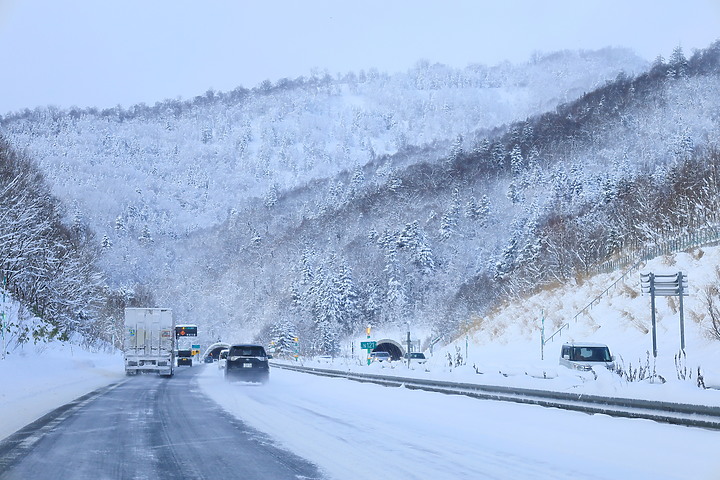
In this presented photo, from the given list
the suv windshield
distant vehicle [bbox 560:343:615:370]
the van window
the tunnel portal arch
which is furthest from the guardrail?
the tunnel portal arch

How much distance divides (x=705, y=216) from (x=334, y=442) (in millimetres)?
42810

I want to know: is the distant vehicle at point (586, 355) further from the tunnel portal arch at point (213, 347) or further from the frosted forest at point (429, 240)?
the tunnel portal arch at point (213, 347)

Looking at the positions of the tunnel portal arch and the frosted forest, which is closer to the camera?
the frosted forest

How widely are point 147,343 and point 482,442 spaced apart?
3129cm

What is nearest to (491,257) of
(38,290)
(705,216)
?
(705,216)

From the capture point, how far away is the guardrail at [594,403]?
1180cm

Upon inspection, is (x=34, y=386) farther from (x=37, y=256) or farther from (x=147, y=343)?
(x=37, y=256)

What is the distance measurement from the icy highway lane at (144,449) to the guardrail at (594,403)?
267 inches

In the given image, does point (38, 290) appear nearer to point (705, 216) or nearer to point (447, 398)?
point (447, 398)

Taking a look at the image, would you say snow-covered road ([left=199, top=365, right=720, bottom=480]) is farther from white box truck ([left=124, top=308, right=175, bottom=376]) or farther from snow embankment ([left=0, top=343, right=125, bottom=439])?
white box truck ([left=124, top=308, right=175, bottom=376])

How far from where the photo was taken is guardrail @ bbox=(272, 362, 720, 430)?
11.8m

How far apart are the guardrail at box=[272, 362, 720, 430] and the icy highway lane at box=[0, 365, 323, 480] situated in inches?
267

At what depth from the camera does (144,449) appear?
1055 cm

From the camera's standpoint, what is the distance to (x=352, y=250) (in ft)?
525
